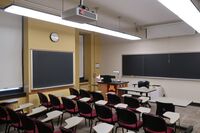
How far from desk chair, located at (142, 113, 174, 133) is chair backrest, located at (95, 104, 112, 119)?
2.42 feet

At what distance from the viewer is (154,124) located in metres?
2.98

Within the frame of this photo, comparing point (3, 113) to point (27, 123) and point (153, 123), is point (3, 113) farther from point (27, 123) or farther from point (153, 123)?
point (153, 123)

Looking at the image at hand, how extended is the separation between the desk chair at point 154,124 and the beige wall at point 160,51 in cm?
413


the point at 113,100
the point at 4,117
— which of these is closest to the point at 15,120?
the point at 4,117

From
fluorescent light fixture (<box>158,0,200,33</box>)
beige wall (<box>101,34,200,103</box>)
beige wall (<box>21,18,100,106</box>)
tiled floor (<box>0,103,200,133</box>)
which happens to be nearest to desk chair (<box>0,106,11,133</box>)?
tiled floor (<box>0,103,200,133</box>)

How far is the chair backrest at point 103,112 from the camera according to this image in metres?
3.54

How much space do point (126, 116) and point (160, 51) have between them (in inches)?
A: 182

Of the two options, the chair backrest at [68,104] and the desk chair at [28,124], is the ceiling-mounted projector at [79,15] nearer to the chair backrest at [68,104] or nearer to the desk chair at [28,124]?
the desk chair at [28,124]

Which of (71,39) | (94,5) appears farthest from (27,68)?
(94,5)

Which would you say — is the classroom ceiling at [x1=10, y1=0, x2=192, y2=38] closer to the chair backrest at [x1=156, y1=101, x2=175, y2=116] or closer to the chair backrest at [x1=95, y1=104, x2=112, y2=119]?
the chair backrest at [x1=95, y1=104, x2=112, y2=119]

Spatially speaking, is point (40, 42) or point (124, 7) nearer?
point (124, 7)

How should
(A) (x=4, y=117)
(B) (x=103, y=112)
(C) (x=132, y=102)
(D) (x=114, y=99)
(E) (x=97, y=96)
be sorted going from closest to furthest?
(B) (x=103, y=112) < (A) (x=4, y=117) < (C) (x=132, y=102) < (D) (x=114, y=99) < (E) (x=97, y=96)

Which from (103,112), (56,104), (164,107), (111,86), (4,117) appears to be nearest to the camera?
(103,112)

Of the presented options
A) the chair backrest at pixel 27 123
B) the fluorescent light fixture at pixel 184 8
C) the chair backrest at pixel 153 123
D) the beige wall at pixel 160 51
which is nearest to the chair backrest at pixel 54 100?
the chair backrest at pixel 27 123
